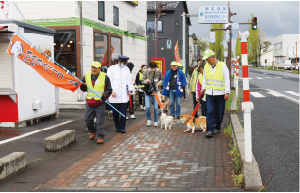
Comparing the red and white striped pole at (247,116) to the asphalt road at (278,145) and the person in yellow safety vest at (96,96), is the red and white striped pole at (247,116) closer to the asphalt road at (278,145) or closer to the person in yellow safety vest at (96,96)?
the asphalt road at (278,145)

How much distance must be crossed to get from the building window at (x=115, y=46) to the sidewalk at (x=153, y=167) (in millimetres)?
9155

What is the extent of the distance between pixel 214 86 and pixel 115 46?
33.3 ft

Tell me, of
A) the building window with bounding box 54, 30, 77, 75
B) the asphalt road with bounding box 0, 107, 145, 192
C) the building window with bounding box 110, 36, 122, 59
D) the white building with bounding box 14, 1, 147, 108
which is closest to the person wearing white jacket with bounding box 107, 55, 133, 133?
the asphalt road with bounding box 0, 107, 145, 192

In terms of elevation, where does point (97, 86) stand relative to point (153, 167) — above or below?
above

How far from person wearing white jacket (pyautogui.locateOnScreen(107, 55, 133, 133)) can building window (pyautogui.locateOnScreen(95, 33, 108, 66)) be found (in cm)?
604

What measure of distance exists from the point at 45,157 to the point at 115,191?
241 centimetres

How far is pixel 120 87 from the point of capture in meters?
9.02

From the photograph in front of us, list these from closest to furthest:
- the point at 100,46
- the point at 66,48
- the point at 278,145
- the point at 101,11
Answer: the point at 278,145, the point at 66,48, the point at 100,46, the point at 101,11

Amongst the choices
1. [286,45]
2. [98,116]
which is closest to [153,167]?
[98,116]

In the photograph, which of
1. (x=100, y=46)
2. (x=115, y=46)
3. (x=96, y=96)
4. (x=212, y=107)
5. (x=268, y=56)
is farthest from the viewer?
(x=268, y=56)

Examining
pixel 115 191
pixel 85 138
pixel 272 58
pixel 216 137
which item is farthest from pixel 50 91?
pixel 272 58

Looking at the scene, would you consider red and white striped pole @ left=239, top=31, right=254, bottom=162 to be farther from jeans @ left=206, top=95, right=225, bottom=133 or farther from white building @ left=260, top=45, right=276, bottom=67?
white building @ left=260, top=45, right=276, bottom=67

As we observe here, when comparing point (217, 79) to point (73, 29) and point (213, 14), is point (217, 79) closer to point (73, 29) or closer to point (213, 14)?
point (73, 29)

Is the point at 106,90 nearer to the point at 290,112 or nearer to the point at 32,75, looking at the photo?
the point at 32,75
